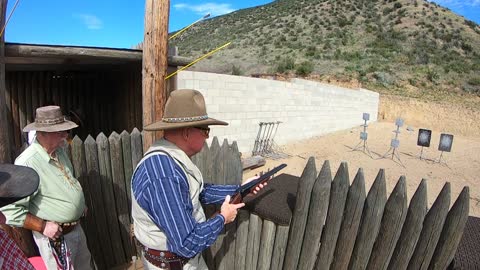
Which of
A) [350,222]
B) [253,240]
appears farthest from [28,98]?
[350,222]

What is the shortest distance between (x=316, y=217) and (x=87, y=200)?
8.35ft

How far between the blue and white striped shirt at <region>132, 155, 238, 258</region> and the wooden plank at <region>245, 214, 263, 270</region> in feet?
2.67

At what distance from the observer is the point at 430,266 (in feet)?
6.28

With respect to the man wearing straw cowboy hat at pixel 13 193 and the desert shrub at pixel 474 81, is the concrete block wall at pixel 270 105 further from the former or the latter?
the desert shrub at pixel 474 81

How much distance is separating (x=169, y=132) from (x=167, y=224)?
54 cm

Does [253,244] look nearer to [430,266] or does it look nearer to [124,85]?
[430,266]

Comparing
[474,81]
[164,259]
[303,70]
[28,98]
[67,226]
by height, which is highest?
[303,70]

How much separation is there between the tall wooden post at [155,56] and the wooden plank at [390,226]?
245 centimetres

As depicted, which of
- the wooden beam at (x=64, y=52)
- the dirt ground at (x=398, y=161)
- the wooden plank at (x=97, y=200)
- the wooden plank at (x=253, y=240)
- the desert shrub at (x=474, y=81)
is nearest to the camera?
the wooden plank at (x=253, y=240)

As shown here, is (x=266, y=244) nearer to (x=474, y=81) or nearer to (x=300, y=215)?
(x=300, y=215)

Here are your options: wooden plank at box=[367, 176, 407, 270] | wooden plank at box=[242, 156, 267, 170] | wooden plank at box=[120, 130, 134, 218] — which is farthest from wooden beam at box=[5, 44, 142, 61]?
wooden plank at box=[242, 156, 267, 170]

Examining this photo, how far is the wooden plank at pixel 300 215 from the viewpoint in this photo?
84.4 inches

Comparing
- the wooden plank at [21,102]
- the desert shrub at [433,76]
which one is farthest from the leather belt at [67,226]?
the desert shrub at [433,76]

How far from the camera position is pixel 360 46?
115 ft
